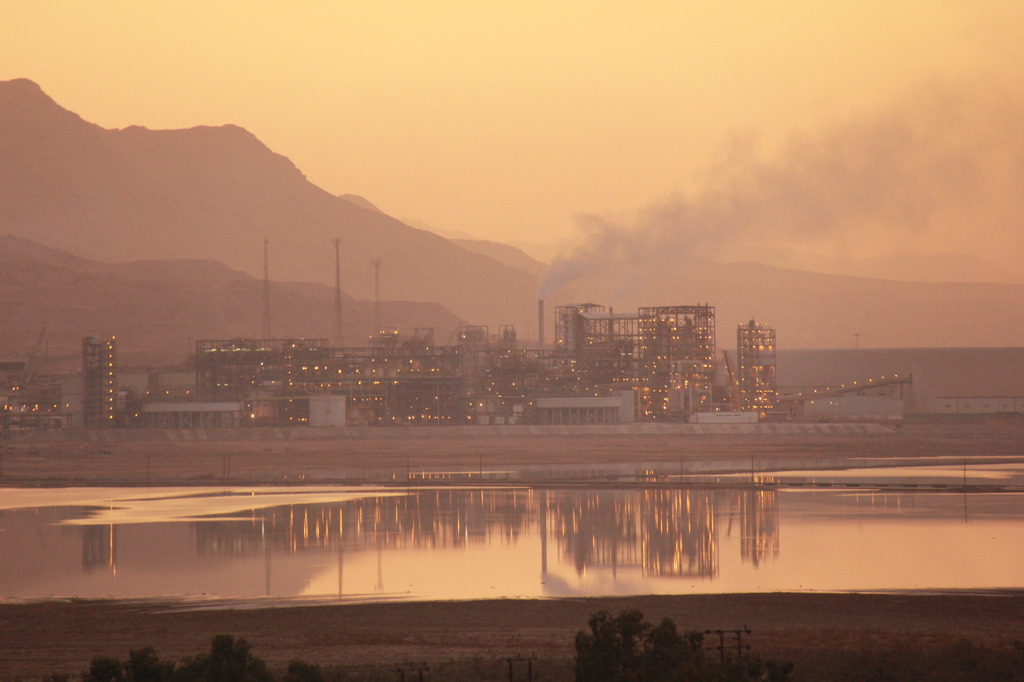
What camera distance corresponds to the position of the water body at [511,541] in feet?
108

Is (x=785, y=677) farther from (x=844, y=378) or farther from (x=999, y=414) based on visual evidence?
(x=844, y=378)

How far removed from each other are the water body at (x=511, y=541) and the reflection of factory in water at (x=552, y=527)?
0.09 metres

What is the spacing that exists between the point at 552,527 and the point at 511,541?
10.00 ft

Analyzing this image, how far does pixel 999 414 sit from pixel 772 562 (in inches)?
3641

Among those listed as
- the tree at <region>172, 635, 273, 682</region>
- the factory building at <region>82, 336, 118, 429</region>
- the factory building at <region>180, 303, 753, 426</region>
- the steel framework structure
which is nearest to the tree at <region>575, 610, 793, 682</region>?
the tree at <region>172, 635, 273, 682</region>

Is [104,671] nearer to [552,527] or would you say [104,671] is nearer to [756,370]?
[552,527]

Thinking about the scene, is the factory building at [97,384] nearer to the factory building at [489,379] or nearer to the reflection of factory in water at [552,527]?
the factory building at [489,379]

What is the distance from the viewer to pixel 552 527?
43.7m

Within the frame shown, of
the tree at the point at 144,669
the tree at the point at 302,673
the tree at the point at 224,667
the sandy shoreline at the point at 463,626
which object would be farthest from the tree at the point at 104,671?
the sandy shoreline at the point at 463,626

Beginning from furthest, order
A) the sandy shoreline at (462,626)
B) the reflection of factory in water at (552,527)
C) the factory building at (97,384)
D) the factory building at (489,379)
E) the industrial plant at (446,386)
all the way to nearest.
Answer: the factory building at (489,379), the industrial plant at (446,386), the factory building at (97,384), the reflection of factory in water at (552,527), the sandy shoreline at (462,626)

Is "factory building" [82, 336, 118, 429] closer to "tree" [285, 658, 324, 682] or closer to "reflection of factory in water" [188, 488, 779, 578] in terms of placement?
"reflection of factory in water" [188, 488, 779, 578]

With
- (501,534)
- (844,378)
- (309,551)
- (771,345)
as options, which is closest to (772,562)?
(501,534)

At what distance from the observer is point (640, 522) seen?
4481cm

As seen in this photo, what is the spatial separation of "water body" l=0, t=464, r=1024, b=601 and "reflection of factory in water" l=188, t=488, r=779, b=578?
3.6 inches
